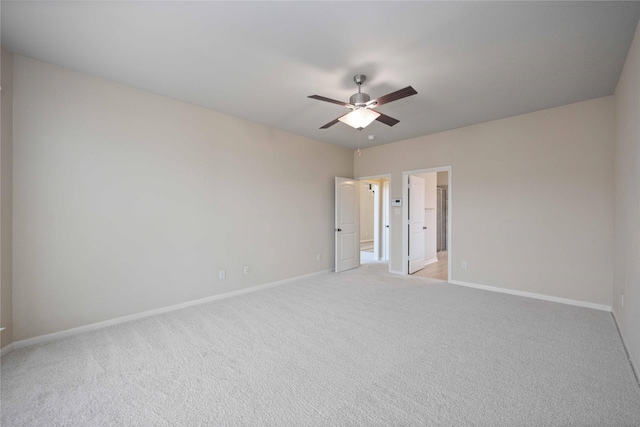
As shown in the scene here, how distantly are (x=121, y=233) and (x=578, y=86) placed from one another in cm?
546

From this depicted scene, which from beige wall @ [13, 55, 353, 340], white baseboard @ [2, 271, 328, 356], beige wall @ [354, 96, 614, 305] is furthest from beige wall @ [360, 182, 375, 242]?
white baseboard @ [2, 271, 328, 356]

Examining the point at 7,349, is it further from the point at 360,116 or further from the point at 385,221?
the point at 385,221

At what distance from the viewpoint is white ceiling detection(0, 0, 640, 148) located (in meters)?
1.89

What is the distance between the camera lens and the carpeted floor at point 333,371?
1617mm

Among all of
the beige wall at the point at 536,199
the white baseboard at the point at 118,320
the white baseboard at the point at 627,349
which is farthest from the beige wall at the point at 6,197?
the beige wall at the point at 536,199

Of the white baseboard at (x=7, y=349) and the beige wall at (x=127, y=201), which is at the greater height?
the beige wall at (x=127, y=201)

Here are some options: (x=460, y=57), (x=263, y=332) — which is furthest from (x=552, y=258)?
(x=263, y=332)

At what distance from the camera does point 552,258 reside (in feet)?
12.0

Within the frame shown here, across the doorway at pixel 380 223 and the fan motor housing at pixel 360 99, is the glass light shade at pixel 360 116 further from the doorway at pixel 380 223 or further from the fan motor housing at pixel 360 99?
the doorway at pixel 380 223

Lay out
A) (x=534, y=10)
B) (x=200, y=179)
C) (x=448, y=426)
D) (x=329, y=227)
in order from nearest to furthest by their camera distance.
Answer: (x=448, y=426) < (x=534, y=10) < (x=200, y=179) < (x=329, y=227)

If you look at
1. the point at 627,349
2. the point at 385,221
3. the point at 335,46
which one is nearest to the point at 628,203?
the point at 627,349

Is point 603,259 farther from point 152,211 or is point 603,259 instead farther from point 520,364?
point 152,211

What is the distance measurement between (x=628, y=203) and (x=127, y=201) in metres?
A: 5.04

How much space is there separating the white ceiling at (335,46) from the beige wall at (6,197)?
28 centimetres
